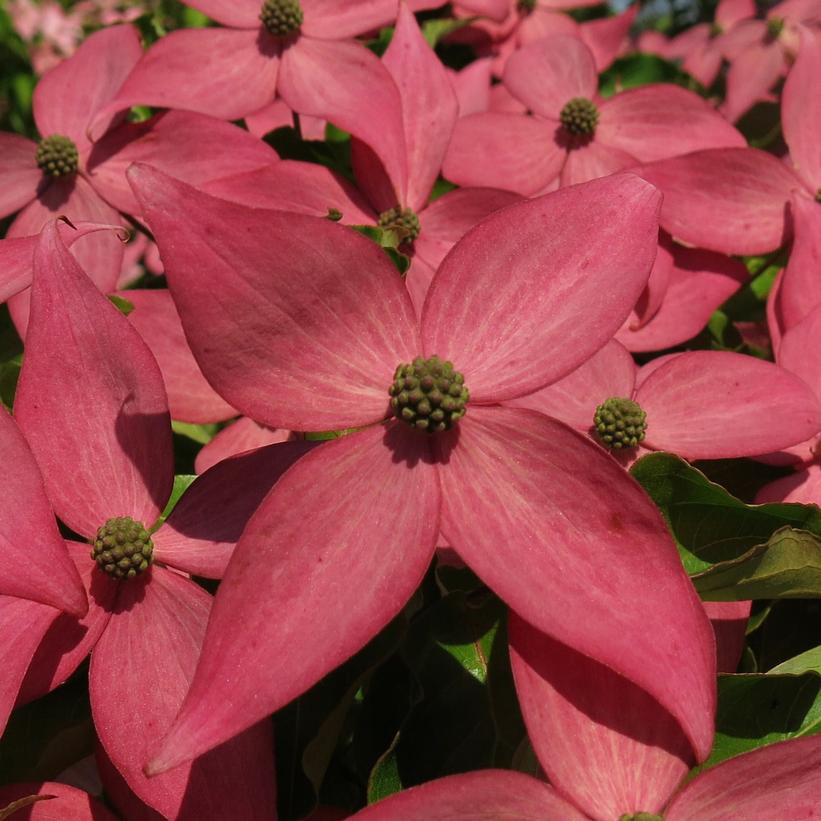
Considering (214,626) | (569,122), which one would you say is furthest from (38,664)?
(569,122)

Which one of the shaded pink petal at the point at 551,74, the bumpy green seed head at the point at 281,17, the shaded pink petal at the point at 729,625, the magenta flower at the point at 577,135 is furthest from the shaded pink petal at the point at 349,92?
the shaded pink petal at the point at 729,625

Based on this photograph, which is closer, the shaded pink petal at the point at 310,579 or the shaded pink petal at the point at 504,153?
the shaded pink petal at the point at 310,579

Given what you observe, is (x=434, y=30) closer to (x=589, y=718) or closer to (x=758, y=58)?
(x=758, y=58)

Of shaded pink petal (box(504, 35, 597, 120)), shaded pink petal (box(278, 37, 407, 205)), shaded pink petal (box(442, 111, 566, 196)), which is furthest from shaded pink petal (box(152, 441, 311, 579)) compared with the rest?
shaded pink petal (box(504, 35, 597, 120))

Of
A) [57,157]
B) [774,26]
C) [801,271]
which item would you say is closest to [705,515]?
[801,271]

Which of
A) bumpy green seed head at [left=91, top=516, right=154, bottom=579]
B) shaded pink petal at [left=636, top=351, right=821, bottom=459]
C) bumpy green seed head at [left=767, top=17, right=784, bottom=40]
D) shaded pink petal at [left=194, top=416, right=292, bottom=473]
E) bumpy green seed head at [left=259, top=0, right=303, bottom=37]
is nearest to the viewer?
bumpy green seed head at [left=91, top=516, right=154, bottom=579]

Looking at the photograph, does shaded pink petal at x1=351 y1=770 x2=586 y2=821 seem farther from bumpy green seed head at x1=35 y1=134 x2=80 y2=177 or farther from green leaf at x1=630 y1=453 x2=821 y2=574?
bumpy green seed head at x1=35 y1=134 x2=80 y2=177

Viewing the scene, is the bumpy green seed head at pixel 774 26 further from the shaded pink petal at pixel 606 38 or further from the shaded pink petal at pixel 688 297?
the shaded pink petal at pixel 688 297
